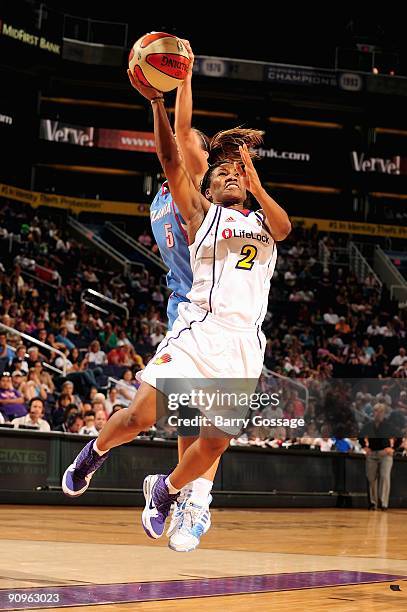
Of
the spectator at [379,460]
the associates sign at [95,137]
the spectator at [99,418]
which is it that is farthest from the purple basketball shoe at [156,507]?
the associates sign at [95,137]

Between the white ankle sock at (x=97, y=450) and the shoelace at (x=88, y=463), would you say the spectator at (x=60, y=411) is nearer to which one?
the shoelace at (x=88, y=463)

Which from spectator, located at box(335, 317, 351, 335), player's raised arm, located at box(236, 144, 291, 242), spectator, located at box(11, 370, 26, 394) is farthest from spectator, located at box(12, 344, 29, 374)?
spectator, located at box(335, 317, 351, 335)

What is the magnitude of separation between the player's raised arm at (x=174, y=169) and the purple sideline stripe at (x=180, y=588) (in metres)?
2.02

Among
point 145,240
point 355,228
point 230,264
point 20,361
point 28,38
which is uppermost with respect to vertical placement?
point 28,38

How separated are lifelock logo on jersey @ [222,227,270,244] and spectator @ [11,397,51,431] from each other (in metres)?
8.51

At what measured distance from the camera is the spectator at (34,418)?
13.4 m

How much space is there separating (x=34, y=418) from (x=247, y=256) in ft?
28.2

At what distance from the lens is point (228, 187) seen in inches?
223

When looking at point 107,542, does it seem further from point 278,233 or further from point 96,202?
point 96,202

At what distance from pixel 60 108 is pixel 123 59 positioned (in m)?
3.19

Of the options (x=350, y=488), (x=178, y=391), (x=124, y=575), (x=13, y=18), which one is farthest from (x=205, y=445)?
(x=13, y=18)

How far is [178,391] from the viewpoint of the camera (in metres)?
5.41

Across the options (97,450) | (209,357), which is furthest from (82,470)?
(209,357)

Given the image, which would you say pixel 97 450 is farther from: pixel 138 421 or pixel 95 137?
pixel 95 137
